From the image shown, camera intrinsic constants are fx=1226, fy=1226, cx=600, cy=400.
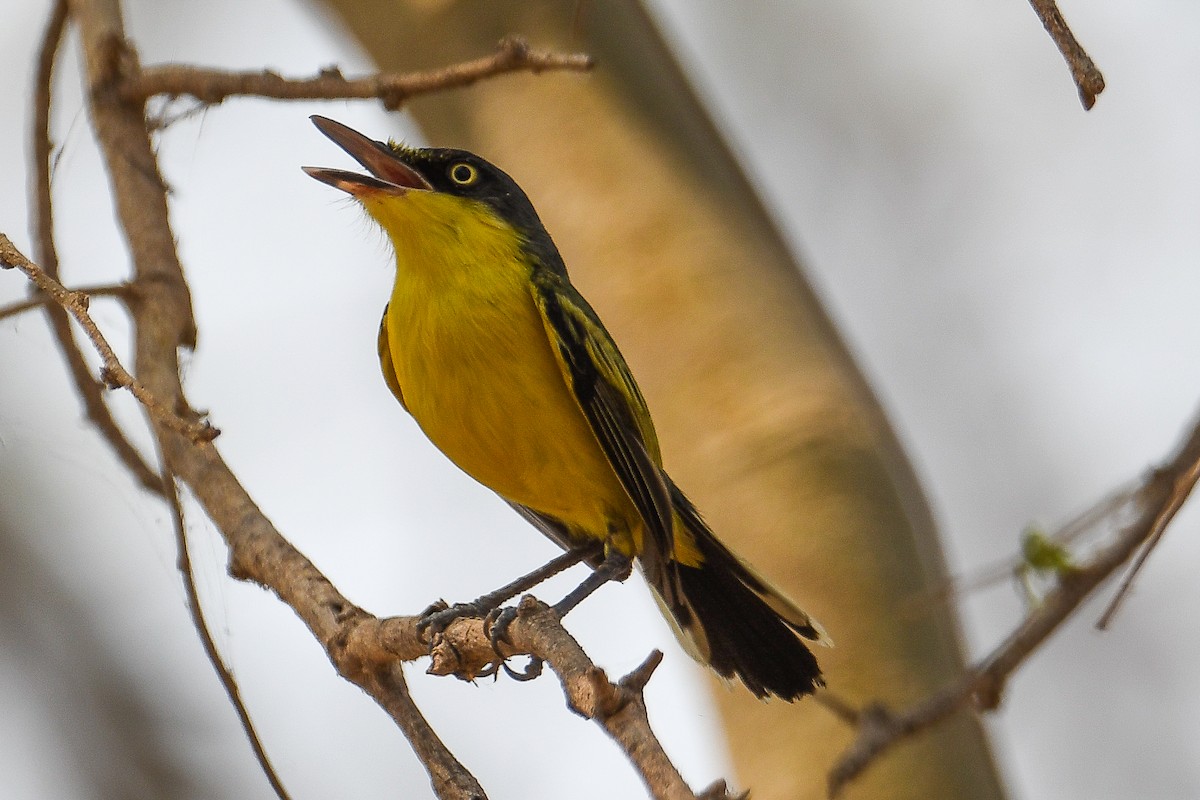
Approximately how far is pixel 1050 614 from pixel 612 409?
1.80 meters

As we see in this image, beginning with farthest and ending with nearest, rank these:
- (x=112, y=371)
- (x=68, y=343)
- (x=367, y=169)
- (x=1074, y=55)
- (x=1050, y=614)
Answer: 1. (x=367, y=169)
2. (x=68, y=343)
3. (x=1050, y=614)
4. (x=112, y=371)
5. (x=1074, y=55)

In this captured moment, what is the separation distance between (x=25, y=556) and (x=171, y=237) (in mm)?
4946

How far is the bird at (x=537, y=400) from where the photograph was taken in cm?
392

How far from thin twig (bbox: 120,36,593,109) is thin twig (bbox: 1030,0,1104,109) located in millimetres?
1298

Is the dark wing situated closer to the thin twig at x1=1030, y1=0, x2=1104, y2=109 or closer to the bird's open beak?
the bird's open beak

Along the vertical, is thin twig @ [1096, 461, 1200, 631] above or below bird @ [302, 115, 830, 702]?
below

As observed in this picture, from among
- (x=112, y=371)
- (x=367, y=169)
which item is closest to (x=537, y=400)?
(x=367, y=169)

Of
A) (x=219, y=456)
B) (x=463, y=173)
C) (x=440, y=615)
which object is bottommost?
(x=440, y=615)

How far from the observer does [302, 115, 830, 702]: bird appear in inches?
154

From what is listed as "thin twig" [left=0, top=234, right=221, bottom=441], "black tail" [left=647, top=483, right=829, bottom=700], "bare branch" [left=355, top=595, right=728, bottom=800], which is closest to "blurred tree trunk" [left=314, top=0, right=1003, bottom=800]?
"black tail" [left=647, top=483, right=829, bottom=700]

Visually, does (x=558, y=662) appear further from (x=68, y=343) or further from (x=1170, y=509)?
(x=68, y=343)

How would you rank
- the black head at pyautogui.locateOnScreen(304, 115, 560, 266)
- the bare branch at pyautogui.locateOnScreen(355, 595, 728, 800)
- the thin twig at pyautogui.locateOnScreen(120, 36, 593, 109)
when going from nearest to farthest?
the bare branch at pyautogui.locateOnScreen(355, 595, 728, 800) → the thin twig at pyautogui.locateOnScreen(120, 36, 593, 109) → the black head at pyautogui.locateOnScreen(304, 115, 560, 266)

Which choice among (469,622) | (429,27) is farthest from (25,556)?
(469,622)

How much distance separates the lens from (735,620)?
4.38 m
